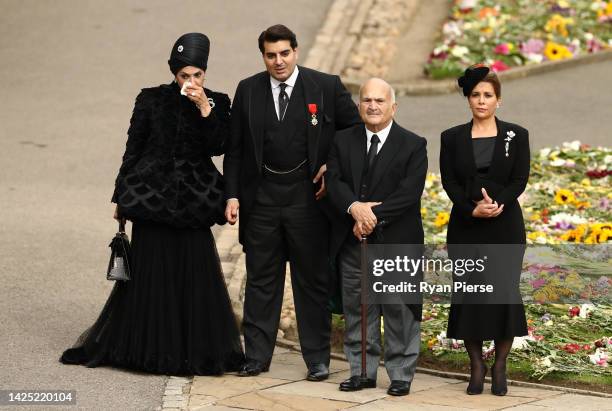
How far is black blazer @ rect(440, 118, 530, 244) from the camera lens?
8.31m

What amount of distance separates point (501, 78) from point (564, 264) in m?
7.35

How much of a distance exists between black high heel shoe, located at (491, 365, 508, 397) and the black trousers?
1107 mm

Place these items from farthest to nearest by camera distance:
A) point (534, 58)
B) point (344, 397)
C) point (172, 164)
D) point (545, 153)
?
point (534, 58)
point (545, 153)
point (172, 164)
point (344, 397)

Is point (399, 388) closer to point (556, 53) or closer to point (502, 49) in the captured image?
point (502, 49)

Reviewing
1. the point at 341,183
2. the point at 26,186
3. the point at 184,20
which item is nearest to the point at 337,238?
the point at 341,183

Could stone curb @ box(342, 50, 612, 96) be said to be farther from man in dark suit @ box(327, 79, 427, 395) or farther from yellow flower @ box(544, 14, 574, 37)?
man in dark suit @ box(327, 79, 427, 395)

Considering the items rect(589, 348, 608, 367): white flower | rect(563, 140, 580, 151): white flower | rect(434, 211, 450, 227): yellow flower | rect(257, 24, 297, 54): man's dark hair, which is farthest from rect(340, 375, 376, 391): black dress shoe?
rect(563, 140, 580, 151): white flower

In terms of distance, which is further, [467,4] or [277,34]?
[467,4]

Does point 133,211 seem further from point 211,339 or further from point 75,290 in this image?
point 75,290

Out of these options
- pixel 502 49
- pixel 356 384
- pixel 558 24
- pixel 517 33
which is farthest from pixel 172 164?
pixel 558 24

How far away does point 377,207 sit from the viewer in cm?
834

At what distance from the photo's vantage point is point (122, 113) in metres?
15.7

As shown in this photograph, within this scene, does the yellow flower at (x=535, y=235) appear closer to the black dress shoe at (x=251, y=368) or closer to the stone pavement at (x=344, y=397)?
the stone pavement at (x=344, y=397)

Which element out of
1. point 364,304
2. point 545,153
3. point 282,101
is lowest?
point 364,304
